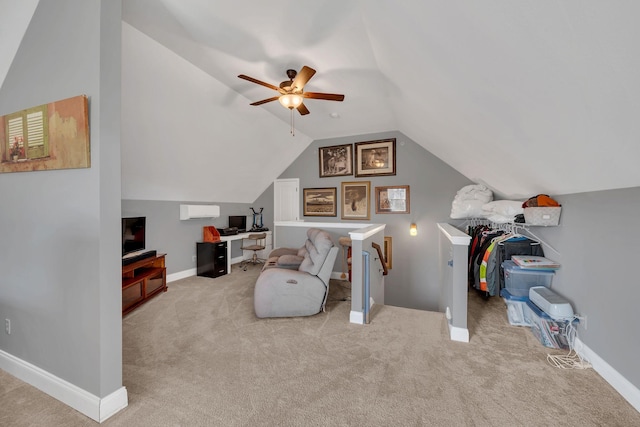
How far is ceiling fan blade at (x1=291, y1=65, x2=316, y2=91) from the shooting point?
2.40 metres

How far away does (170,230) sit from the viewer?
4.56 metres

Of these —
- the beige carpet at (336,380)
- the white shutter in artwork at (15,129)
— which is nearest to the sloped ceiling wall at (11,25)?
the white shutter in artwork at (15,129)

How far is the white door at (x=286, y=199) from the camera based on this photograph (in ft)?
20.3

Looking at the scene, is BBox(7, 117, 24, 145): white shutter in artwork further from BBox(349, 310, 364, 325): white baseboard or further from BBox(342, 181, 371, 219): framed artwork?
BBox(342, 181, 371, 219): framed artwork

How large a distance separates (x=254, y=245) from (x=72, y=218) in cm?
451

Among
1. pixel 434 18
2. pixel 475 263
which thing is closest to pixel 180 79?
pixel 434 18

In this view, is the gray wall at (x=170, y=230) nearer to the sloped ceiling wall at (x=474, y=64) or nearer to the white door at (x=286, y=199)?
the white door at (x=286, y=199)

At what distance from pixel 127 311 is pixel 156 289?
0.72 meters

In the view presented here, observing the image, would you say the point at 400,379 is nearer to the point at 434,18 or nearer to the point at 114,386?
the point at 114,386

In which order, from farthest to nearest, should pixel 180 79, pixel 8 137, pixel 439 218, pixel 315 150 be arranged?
pixel 315 150, pixel 439 218, pixel 180 79, pixel 8 137

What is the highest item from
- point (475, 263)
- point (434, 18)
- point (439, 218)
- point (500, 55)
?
point (434, 18)

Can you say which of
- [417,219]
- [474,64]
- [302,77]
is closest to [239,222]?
[417,219]

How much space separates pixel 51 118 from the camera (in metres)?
1.68

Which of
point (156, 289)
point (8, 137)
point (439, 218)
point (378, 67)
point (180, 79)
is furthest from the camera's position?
point (439, 218)
